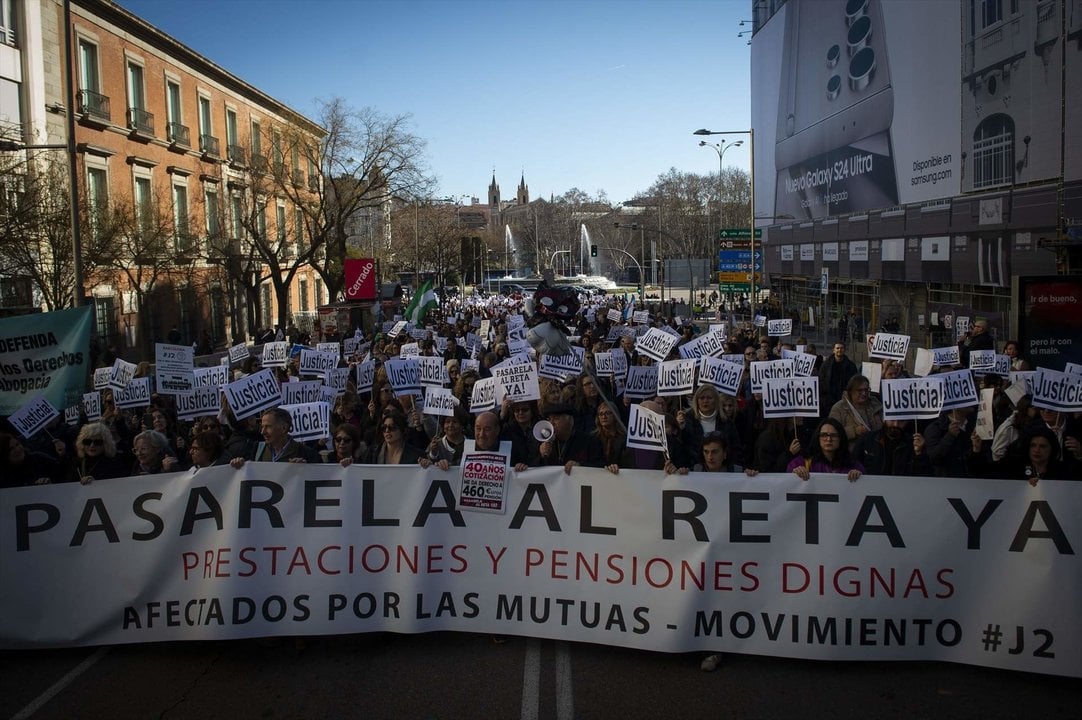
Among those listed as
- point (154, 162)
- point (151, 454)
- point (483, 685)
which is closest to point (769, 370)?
point (483, 685)

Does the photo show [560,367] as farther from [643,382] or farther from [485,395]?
[485,395]

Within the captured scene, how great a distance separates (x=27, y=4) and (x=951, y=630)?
1150 inches

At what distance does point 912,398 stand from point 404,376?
517 cm

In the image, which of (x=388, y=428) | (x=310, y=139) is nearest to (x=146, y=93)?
(x=310, y=139)

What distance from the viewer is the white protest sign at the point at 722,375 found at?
915 centimetres

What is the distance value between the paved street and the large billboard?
2814cm

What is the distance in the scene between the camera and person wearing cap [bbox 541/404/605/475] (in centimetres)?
638

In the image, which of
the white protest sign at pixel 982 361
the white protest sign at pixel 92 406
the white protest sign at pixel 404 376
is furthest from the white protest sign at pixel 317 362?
the white protest sign at pixel 982 361

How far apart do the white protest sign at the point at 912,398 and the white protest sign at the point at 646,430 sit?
7.23ft

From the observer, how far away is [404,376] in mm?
9953

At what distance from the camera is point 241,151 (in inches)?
1686

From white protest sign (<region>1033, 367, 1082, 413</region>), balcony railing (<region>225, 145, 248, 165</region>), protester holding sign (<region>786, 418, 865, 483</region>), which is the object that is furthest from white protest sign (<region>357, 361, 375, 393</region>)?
balcony railing (<region>225, 145, 248, 165</region>)

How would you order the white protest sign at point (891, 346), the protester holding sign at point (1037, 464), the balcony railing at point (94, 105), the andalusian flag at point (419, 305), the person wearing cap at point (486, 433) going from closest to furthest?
1. the protester holding sign at point (1037, 464)
2. the person wearing cap at point (486, 433)
3. the white protest sign at point (891, 346)
4. the andalusian flag at point (419, 305)
5. the balcony railing at point (94, 105)

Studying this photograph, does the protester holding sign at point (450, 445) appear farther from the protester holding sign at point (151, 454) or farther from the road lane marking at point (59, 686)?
the road lane marking at point (59, 686)
